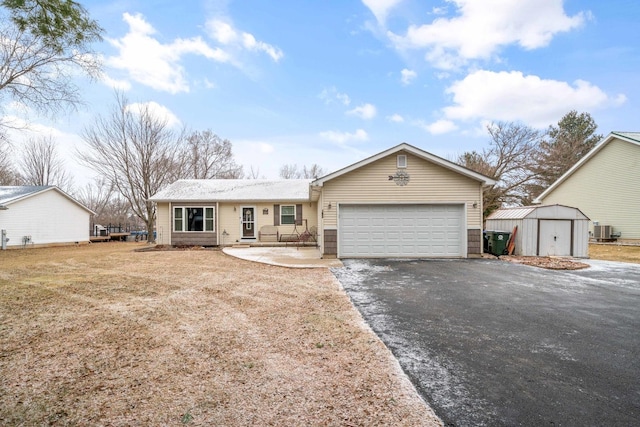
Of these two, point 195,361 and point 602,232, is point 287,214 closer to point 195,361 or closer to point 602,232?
point 195,361

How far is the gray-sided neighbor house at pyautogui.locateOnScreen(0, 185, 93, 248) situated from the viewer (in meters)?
16.4

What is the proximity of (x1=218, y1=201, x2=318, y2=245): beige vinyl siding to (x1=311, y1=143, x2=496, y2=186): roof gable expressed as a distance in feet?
18.2

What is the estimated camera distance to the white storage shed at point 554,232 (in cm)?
1130

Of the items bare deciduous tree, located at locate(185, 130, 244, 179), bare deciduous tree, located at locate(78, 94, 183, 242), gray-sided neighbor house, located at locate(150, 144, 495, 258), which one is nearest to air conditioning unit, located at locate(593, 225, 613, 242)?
gray-sided neighbor house, located at locate(150, 144, 495, 258)

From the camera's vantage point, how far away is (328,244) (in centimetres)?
1102

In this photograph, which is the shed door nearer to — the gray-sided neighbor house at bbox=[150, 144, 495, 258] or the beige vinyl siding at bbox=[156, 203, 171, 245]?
the gray-sided neighbor house at bbox=[150, 144, 495, 258]

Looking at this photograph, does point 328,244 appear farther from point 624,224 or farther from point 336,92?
point 624,224

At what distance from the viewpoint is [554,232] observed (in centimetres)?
1139

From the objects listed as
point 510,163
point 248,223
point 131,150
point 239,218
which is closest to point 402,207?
point 248,223

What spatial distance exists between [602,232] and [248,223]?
63.4ft

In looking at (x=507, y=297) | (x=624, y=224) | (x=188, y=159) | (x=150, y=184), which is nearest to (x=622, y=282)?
(x=507, y=297)

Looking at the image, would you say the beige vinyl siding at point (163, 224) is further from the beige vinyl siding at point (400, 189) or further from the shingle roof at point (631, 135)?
the shingle roof at point (631, 135)

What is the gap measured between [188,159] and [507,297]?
2746cm

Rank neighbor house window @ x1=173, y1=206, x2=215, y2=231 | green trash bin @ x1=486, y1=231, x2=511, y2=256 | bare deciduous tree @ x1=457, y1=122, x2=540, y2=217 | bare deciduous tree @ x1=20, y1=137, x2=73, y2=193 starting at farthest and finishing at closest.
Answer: bare deciduous tree @ x1=20, y1=137, x2=73, y2=193 < bare deciduous tree @ x1=457, y1=122, x2=540, y2=217 < neighbor house window @ x1=173, y1=206, x2=215, y2=231 < green trash bin @ x1=486, y1=231, x2=511, y2=256
